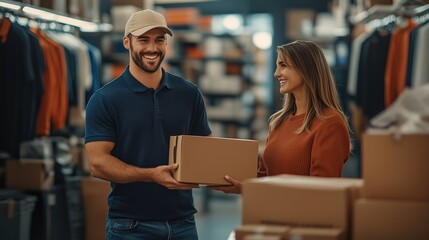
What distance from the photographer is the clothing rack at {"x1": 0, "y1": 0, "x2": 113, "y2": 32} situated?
15.4ft

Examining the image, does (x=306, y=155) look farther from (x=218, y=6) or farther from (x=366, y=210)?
(x=218, y=6)

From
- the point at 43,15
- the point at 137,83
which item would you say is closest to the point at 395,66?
the point at 43,15

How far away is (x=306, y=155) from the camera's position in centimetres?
272

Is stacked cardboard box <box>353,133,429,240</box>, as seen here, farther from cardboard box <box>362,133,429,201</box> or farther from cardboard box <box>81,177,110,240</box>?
cardboard box <box>81,177,110,240</box>

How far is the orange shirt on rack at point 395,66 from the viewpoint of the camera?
5.52m

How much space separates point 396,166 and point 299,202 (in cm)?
30

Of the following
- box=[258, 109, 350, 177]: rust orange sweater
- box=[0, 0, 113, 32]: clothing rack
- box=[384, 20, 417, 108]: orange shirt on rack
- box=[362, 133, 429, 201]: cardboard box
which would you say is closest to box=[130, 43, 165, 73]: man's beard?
box=[258, 109, 350, 177]: rust orange sweater

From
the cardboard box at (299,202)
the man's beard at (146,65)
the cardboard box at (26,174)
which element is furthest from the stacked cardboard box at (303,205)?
the cardboard box at (26,174)

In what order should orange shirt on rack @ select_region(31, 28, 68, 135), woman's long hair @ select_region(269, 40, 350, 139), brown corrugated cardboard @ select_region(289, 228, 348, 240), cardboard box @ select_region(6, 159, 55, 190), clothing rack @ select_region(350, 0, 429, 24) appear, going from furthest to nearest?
orange shirt on rack @ select_region(31, 28, 68, 135)
cardboard box @ select_region(6, 159, 55, 190)
clothing rack @ select_region(350, 0, 429, 24)
woman's long hair @ select_region(269, 40, 350, 139)
brown corrugated cardboard @ select_region(289, 228, 348, 240)

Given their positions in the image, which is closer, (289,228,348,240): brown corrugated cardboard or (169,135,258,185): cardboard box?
(289,228,348,240): brown corrugated cardboard

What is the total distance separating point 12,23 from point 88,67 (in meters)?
1.28

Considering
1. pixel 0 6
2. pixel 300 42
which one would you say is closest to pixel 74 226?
pixel 0 6

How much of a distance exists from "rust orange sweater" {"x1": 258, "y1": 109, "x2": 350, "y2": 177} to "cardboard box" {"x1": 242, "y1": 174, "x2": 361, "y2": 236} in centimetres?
45

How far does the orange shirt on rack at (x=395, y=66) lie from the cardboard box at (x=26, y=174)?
279cm
